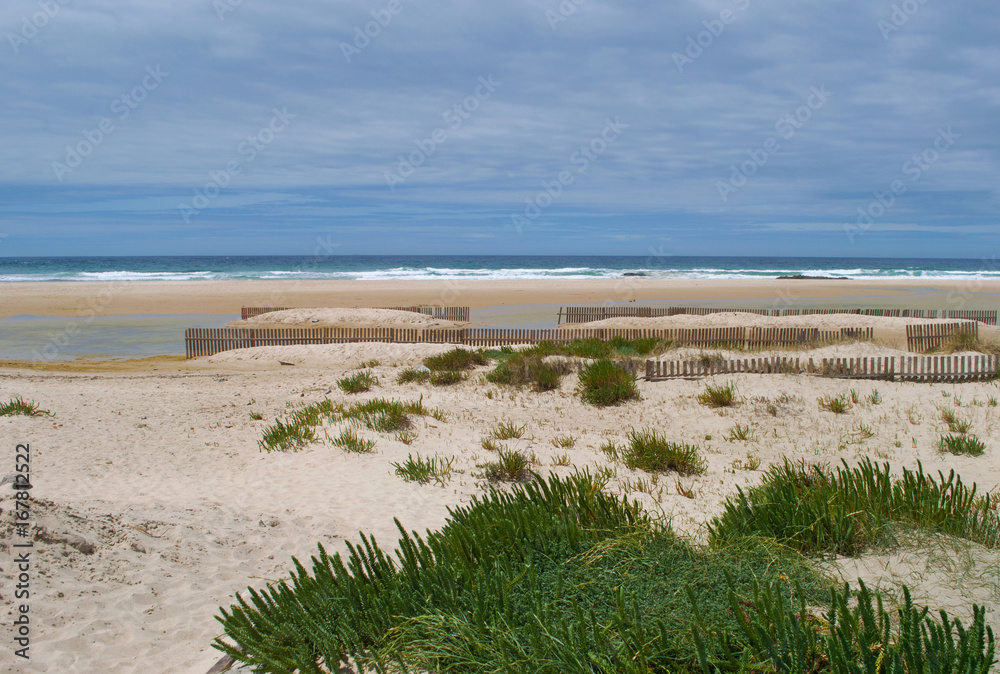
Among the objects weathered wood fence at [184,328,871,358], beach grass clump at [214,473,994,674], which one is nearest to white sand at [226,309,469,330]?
weathered wood fence at [184,328,871,358]

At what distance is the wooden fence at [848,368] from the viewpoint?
37.5ft

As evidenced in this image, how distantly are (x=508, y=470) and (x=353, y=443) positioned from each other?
7.57 feet

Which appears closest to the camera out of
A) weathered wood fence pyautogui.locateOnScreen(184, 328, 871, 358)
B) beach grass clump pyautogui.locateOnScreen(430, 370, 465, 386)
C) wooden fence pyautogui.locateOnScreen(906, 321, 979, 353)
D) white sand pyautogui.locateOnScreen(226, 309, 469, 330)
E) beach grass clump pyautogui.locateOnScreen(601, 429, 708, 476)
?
beach grass clump pyautogui.locateOnScreen(601, 429, 708, 476)

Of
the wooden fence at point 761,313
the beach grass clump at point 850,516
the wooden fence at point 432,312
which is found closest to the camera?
the beach grass clump at point 850,516

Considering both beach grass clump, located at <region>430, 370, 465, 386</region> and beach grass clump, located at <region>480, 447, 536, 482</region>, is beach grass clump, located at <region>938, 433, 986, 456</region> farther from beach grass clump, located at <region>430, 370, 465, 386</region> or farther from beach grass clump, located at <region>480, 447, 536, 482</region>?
beach grass clump, located at <region>430, 370, 465, 386</region>

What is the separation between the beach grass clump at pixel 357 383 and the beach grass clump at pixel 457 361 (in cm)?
126

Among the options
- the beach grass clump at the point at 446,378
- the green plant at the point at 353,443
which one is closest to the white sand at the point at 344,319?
the beach grass clump at the point at 446,378

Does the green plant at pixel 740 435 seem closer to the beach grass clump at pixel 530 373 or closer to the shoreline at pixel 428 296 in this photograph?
the beach grass clump at pixel 530 373

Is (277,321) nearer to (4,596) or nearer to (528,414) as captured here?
(528,414)

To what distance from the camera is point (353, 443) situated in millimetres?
8406

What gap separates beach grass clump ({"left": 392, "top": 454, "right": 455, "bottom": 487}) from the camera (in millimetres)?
7297

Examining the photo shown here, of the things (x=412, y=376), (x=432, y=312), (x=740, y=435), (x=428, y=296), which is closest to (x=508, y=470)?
(x=740, y=435)

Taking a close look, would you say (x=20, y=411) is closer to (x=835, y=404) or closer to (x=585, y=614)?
(x=585, y=614)

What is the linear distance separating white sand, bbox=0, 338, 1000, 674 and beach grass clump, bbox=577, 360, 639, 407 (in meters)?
0.24
